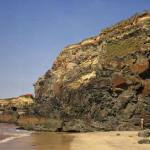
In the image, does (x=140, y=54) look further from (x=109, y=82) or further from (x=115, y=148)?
(x=115, y=148)

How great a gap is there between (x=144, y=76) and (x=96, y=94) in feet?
20.1

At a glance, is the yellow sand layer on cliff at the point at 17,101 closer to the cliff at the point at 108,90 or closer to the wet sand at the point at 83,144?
the cliff at the point at 108,90

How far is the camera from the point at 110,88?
4297 centimetres

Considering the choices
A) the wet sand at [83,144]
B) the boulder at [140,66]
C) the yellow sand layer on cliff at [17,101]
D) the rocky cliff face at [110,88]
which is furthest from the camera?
the yellow sand layer on cliff at [17,101]

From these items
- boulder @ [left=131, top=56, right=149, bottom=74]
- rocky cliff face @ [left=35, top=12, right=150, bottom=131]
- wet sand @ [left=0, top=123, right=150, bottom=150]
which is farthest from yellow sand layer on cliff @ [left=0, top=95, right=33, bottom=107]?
wet sand @ [left=0, top=123, right=150, bottom=150]

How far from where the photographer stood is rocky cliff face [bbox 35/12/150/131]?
134 ft

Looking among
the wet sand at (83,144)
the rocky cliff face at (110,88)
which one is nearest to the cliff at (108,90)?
the rocky cliff face at (110,88)

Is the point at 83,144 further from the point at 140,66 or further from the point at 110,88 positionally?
the point at 140,66

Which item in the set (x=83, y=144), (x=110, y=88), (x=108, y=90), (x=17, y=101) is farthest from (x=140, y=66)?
(x=17, y=101)

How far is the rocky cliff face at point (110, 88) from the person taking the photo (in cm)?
4081

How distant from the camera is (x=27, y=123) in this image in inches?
1946

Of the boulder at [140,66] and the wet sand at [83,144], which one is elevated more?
the boulder at [140,66]

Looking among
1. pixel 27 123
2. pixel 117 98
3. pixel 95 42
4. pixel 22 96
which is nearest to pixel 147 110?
pixel 117 98

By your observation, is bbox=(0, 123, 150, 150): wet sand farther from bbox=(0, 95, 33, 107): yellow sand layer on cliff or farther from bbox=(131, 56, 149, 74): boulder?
bbox=(0, 95, 33, 107): yellow sand layer on cliff
